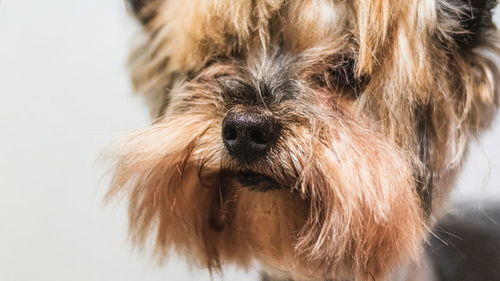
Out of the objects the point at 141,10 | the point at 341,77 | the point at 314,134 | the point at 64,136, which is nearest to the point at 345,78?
the point at 341,77

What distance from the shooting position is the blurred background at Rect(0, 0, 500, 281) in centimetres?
104

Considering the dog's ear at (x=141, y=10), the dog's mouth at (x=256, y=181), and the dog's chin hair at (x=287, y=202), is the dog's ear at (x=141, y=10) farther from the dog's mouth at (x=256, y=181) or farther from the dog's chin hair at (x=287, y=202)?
the dog's mouth at (x=256, y=181)

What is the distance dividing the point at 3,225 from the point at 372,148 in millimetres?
822

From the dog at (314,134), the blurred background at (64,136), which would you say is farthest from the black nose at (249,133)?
the blurred background at (64,136)

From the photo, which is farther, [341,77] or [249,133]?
[341,77]

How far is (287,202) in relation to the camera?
0.82 m

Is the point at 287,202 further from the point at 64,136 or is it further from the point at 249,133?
the point at 64,136

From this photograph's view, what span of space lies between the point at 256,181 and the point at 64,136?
486 millimetres

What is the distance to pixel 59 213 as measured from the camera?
1083 millimetres

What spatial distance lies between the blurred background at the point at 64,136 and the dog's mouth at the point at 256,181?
0.26 meters

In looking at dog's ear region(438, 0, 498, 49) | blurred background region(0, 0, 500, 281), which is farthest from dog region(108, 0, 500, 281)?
blurred background region(0, 0, 500, 281)

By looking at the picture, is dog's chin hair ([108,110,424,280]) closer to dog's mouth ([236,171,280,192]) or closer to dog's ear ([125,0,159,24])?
dog's mouth ([236,171,280,192])

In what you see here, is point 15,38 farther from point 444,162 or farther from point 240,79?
point 444,162

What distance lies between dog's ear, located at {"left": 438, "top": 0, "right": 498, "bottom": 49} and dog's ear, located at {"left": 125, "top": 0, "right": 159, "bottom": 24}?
54 cm
